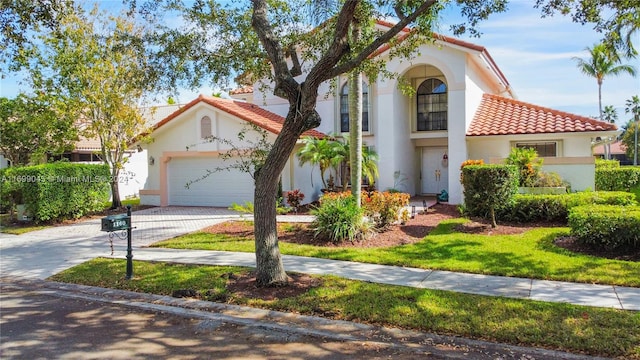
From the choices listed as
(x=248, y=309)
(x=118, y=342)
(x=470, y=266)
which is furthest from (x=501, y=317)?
(x=118, y=342)

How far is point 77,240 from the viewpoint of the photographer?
12047 millimetres

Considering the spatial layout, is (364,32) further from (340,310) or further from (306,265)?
(340,310)

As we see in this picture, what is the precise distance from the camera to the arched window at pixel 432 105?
62.1 ft

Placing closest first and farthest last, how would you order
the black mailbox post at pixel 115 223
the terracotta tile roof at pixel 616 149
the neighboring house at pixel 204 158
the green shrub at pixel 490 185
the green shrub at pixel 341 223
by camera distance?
1. the black mailbox post at pixel 115 223
2. the green shrub at pixel 341 223
3. the green shrub at pixel 490 185
4. the neighboring house at pixel 204 158
5. the terracotta tile roof at pixel 616 149

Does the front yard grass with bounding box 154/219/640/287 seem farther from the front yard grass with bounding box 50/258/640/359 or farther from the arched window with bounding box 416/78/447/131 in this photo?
the arched window with bounding box 416/78/447/131

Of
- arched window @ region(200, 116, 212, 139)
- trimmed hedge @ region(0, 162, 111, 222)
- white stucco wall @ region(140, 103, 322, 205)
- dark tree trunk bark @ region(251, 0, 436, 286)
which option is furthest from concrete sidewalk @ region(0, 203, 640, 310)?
arched window @ region(200, 116, 212, 139)

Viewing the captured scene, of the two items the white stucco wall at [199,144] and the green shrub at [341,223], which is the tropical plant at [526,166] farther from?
the white stucco wall at [199,144]

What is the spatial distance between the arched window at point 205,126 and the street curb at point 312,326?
1065cm

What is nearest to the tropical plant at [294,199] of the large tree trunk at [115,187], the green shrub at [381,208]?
the green shrub at [381,208]

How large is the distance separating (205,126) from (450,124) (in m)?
9.36

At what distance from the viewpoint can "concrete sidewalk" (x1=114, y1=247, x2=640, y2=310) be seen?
635 cm

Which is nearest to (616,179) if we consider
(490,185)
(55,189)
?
(490,185)

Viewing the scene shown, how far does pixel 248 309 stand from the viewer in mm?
6371

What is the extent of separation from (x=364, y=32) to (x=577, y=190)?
360 inches
